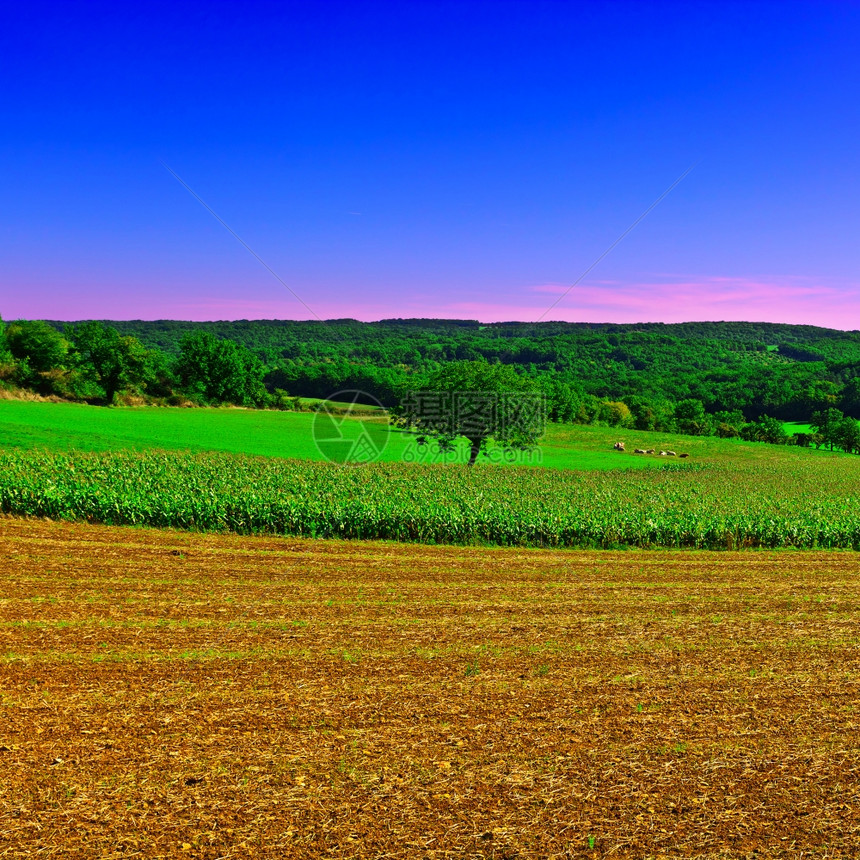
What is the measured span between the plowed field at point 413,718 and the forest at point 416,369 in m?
33.3

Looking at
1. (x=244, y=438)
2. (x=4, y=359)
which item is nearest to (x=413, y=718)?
(x=244, y=438)

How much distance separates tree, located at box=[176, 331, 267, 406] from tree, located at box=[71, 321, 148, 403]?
11074 millimetres

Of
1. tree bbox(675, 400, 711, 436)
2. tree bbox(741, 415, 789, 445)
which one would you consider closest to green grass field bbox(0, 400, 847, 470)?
tree bbox(741, 415, 789, 445)

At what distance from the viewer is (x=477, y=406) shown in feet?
136

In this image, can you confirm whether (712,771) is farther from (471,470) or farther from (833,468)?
(833,468)

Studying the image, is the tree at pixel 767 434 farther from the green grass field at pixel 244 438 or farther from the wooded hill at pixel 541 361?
the wooded hill at pixel 541 361

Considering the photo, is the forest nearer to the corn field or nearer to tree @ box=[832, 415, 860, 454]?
tree @ box=[832, 415, 860, 454]

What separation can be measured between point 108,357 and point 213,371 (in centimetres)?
1664

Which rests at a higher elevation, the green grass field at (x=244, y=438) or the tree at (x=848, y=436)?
the tree at (x=848, y=436)

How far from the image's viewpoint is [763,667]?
1156 cm

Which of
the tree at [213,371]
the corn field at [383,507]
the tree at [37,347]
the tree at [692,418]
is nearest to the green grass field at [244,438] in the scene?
the corn field at [383,507]

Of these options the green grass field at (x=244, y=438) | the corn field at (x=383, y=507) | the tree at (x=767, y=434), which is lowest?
the corn field at (x=383, y=507)

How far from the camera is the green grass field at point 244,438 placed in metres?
41.5

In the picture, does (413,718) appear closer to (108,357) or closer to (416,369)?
(108,357)
